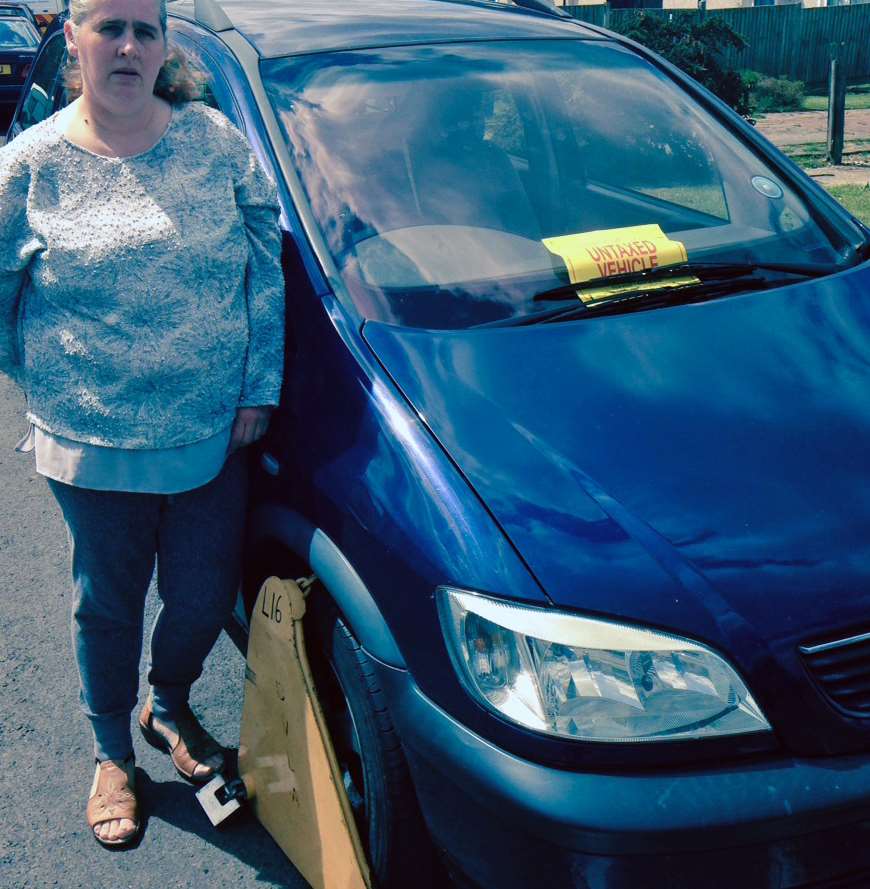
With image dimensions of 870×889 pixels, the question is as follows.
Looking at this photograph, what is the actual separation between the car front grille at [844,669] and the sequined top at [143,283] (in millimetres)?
1257

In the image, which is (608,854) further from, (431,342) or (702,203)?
(702,203)

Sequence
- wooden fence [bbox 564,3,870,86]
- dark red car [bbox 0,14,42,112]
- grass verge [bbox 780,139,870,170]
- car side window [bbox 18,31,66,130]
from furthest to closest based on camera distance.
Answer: wooden fence [bbox 564,3,870,86], dark red car [bbox 0,14,42,112], grass verge [bbox 780,139,870,170], car side window [bbox 18,31,66,130]

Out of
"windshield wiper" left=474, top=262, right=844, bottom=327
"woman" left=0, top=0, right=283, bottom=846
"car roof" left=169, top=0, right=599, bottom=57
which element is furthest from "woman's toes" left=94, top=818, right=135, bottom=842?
"car roof" left=169, top=0, right=599, bottom=57

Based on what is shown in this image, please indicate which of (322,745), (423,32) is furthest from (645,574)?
(423,32)

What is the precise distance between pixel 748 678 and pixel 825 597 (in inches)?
7.9

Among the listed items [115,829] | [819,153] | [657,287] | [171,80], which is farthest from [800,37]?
[115,829]

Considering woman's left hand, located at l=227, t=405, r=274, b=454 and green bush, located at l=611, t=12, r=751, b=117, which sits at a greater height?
woman's left hand, located at l=227, t=405, r=274, b=454

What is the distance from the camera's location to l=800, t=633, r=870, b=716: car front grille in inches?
74.5

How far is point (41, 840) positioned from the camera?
275 cm

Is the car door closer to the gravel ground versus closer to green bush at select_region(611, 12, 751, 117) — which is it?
green bush at select_region(611, 12, 751, 117)

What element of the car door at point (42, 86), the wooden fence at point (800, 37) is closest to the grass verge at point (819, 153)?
the car door at point (42, 86)

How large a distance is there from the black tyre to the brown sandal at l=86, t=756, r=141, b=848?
0.64m

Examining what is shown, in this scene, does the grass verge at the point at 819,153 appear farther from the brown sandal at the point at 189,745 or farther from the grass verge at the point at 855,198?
the brown sandal at the point at 189,745

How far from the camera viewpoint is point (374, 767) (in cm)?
221
